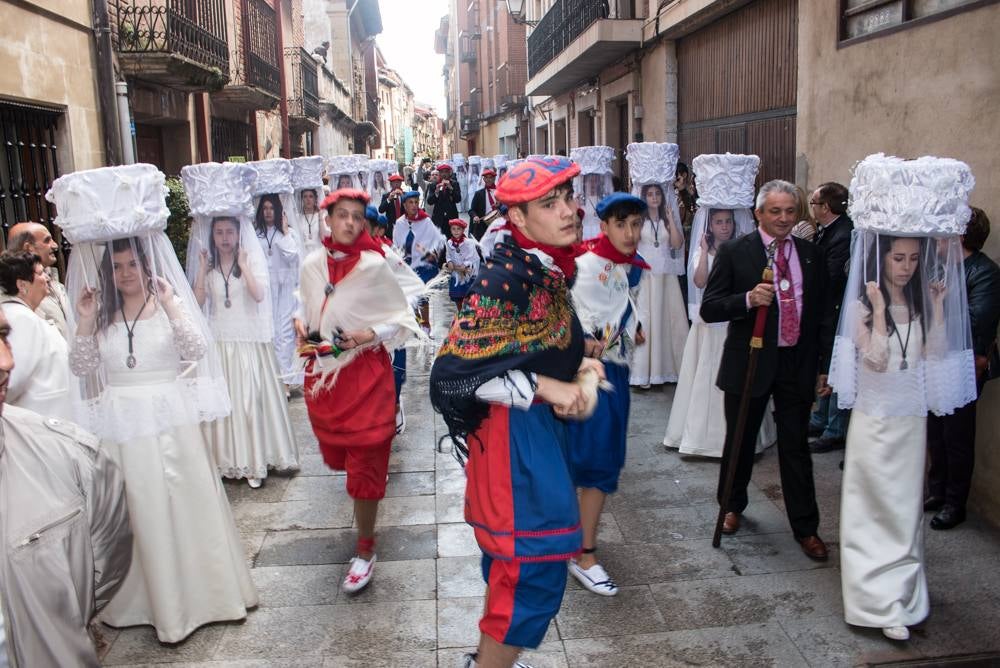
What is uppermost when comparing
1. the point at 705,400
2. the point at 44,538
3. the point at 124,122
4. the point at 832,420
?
the point at 124,122

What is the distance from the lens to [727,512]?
4.90m

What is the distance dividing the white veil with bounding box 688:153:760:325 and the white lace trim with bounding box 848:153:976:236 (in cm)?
222

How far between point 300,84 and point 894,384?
22.8 metres

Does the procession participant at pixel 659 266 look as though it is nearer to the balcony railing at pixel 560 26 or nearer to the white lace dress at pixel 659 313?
the white lace dress at pixel 659 313

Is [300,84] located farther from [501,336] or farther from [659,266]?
[501,336]

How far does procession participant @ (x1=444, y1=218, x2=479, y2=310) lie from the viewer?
33.7ft

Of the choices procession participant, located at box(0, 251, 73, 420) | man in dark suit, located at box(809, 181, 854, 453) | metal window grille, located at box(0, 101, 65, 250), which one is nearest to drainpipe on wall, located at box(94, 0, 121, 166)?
metal window grille, located at box(0, 101, 65, 250)

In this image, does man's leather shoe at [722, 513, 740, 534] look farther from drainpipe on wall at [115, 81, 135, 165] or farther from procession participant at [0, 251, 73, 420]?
drainpipe on wall at [115, 81, 135, 165]

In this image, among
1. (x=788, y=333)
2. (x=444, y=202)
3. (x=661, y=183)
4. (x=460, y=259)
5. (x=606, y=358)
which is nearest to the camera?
(x=606, y=358)

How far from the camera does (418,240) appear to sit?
1030 centimetres

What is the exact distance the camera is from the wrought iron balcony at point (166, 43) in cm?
1106

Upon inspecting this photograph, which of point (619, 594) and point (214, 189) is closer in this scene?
point (619, 594)

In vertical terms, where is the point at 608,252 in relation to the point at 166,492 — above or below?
above

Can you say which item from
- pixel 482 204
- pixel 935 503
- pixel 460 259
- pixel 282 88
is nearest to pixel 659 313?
pixel 935 503
